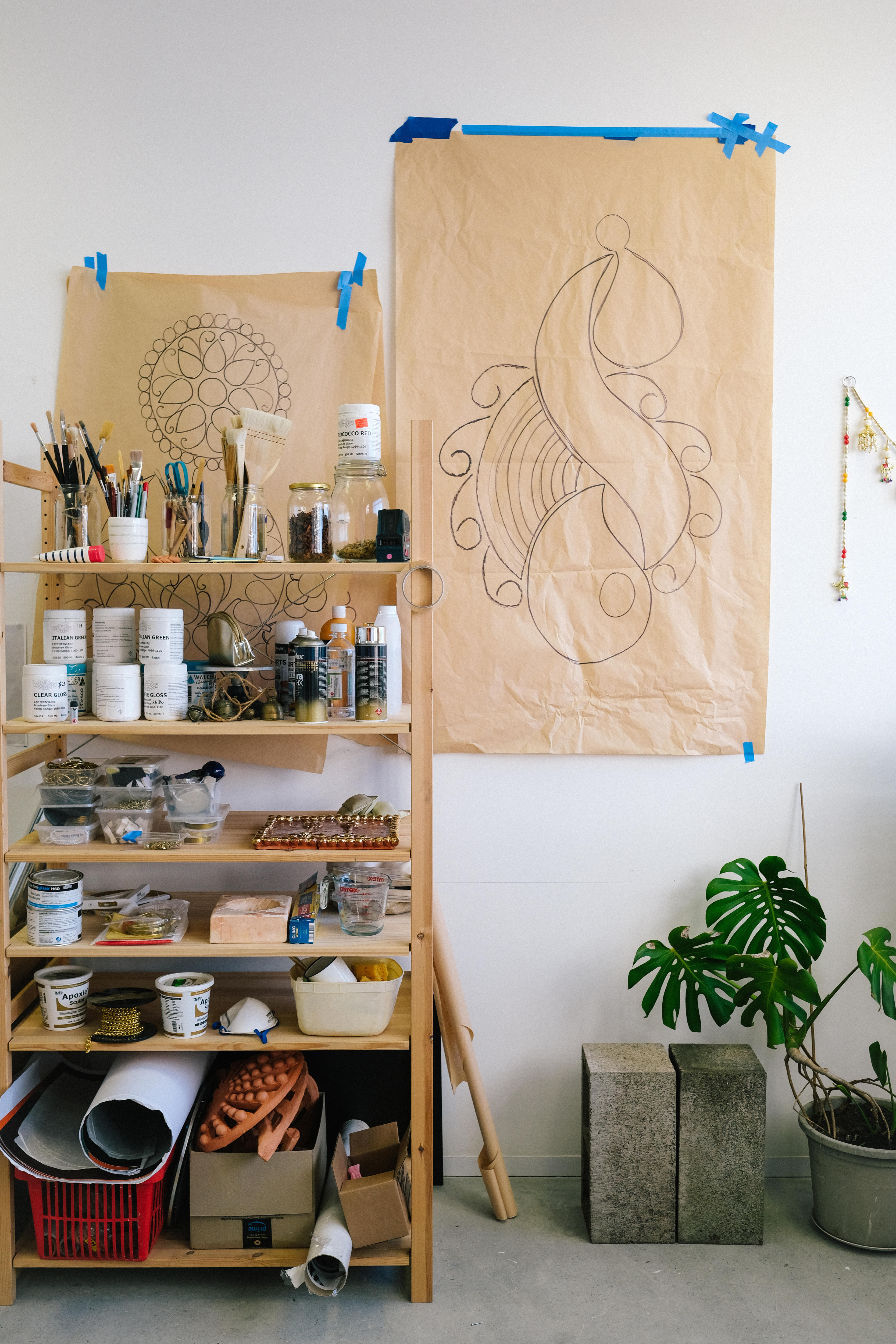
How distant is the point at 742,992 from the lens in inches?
80.0

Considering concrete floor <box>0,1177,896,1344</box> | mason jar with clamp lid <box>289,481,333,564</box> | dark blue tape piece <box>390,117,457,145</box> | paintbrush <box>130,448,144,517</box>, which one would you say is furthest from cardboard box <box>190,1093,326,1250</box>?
dark blue tape piece <box>390,117,457,145</box>

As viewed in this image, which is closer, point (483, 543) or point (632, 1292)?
A: point (632, 1292)

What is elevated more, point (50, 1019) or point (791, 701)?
point (791, 701)

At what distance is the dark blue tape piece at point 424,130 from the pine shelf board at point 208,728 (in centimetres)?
132

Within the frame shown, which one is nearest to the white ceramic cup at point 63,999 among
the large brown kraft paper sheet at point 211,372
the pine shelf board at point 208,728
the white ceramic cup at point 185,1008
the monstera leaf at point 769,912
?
the white ceramic cup at point 185,1008

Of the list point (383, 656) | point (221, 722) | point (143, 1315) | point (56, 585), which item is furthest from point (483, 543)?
point (143, 1315)

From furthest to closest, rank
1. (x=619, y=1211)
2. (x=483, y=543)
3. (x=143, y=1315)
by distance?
(x=483, y=543) → (x=619, y=1211) → (x=143, y=1315)

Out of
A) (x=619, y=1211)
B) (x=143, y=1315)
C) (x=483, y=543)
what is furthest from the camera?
(x=483, y=543)

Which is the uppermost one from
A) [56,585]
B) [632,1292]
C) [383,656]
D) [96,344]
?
[96,344]

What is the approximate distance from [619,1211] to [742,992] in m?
0.54

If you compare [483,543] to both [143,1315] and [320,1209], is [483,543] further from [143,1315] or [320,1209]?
[143,1315]

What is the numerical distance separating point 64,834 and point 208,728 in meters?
0.40

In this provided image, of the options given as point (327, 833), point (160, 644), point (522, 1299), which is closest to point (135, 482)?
point (160, 644)

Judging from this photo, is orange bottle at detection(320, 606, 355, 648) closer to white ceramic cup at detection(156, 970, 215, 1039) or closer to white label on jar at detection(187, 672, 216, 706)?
white label on jar at detection(187, 672, 216, 706)
